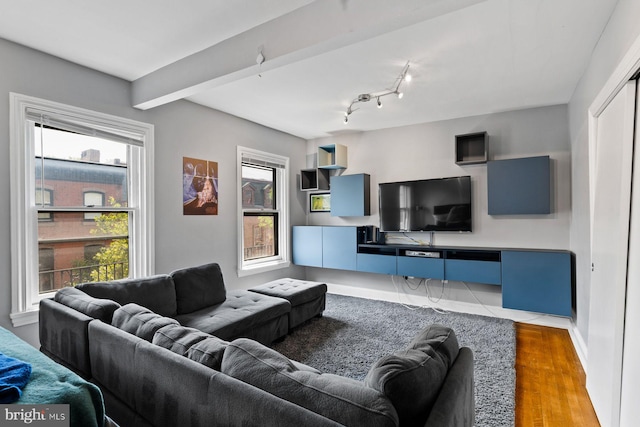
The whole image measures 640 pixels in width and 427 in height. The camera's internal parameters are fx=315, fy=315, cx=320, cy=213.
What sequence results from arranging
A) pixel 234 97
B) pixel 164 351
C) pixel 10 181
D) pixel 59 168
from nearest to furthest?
1. pixel 164 351
2. pixel 10 181
3. pixel 59 168
4. pixel 234 97

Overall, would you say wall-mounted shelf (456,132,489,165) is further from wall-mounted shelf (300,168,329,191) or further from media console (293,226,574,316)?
wall-mounted shelf (300,168,329,191)

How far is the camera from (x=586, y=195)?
8.73ft

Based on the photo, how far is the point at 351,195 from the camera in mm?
4672

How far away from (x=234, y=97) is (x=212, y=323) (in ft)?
7.70

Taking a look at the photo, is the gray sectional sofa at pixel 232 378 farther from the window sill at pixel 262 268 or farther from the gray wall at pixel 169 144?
the window sill at pixel 262 268

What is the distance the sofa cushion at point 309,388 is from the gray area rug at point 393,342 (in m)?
1.41

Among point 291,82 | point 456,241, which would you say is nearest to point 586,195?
point 456,241

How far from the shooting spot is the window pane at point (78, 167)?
8.45 feet

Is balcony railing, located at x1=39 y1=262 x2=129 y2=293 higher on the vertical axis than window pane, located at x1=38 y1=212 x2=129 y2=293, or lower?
lower

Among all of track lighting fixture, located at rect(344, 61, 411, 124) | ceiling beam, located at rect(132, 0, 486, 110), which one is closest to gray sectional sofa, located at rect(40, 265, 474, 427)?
ceiling beam, located at rect(132, 0, 486, 110)

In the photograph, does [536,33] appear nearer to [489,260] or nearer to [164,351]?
[489,260]

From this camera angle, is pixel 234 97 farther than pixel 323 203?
No

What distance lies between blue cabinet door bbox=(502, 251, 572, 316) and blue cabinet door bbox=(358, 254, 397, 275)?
4.22 feet

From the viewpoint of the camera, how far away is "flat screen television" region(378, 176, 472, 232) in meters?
3.94
